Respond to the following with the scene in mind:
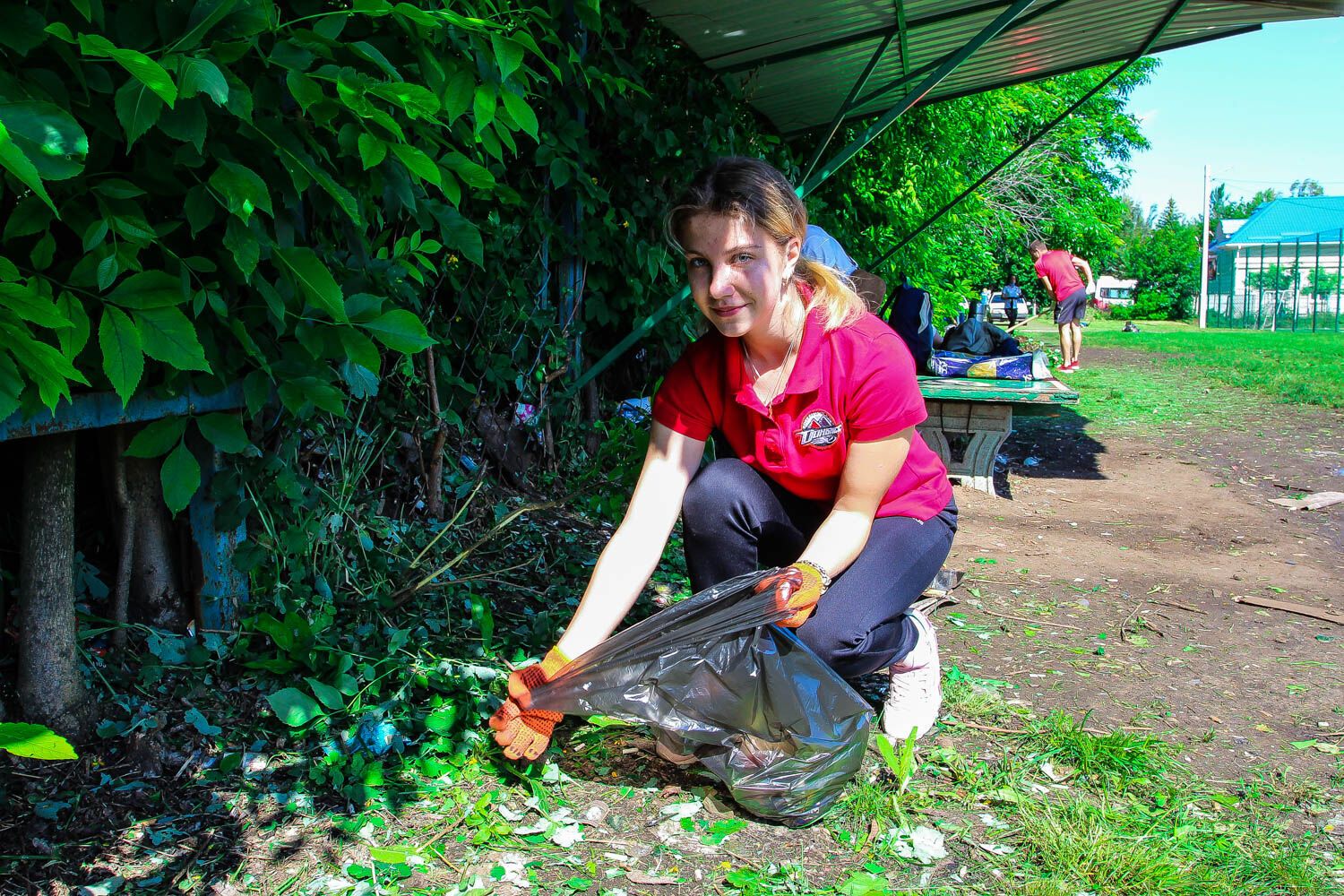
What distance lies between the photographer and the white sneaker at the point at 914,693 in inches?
104

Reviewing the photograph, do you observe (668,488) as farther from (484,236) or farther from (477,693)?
(484,236)

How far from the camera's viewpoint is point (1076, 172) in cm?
2288

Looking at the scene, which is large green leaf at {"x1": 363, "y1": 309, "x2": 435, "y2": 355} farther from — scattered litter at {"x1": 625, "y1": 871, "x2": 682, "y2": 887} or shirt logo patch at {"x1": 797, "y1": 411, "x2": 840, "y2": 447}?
scattered litter at {"x1": 625, "y1": 871, "x2": 682, "y2": 887}

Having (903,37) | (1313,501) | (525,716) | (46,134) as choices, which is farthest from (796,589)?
(1313,501)

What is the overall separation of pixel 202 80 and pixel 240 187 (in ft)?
1.24

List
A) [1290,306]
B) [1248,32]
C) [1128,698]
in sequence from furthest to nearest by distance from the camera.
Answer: [1290,306] → [1248,32] → [1128,698]

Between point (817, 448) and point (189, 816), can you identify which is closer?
point (189, 816)

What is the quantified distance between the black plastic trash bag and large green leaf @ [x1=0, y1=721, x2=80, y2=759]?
3.83ft

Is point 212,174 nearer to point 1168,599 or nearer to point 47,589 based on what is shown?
point 47,589

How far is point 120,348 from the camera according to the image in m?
1.66

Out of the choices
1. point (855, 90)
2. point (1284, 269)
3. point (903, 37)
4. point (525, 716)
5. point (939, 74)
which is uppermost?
point (1284, 269)

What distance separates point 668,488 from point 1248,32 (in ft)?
15.6

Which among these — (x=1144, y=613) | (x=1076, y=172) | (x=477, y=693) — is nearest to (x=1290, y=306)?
(x=1076, y=172)

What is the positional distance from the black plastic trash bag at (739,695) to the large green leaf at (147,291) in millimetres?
1047
